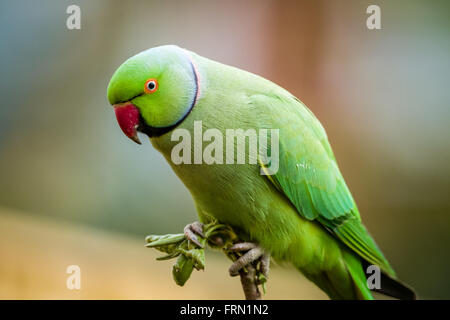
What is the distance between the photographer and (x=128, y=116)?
114 cm

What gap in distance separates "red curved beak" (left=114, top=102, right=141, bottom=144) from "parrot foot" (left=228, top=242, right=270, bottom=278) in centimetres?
43

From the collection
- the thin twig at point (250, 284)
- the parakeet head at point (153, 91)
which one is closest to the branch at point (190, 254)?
the thin twig at point (250, 284)

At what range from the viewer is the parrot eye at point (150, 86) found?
3.66 ft

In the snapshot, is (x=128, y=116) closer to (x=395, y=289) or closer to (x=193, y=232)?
(x=193, y=232)

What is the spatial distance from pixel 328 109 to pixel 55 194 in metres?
1.82

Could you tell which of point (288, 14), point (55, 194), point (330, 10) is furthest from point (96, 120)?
point (330, 10)

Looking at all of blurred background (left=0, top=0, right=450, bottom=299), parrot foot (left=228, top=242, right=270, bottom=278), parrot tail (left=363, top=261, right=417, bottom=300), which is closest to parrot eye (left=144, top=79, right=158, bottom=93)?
parrot foot (left=228, top=242, right=270, bottom=278)

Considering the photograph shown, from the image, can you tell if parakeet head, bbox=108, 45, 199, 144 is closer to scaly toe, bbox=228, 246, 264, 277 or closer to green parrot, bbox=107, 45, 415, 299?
green parrot, bbox=107, 45, 415, 299

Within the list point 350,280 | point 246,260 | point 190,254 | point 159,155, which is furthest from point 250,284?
point 159,155

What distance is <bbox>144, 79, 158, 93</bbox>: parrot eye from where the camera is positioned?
112 cm

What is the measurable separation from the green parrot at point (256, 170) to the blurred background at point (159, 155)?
1.18 meters

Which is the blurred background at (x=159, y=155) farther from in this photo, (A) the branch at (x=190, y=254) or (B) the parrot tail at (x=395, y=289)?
(A) the branch at (x=190, y=254)

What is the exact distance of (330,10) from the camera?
8.98ft

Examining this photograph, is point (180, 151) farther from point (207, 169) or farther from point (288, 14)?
point (288, 14)
